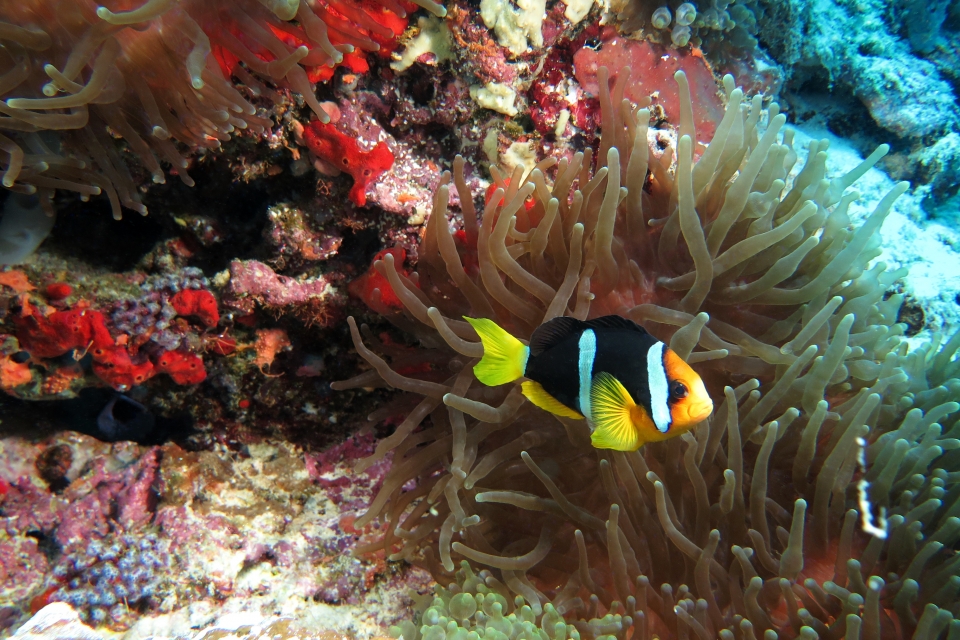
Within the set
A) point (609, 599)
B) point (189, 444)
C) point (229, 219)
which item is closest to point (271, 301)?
point (229, 219)

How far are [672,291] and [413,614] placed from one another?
178 centimetres

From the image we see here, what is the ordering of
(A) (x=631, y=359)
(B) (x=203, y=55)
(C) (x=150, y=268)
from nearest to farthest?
(A) (x=631, y=359) → (B) (x=203, y=55) → (C) (x=150, y=268)

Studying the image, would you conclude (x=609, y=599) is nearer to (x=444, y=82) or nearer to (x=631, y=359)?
(x=631, y=359)

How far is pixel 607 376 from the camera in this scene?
4.94 ft

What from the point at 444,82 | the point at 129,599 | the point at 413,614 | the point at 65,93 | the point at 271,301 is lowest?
the point at 129,599

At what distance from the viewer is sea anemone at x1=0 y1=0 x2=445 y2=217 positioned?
1765 mm

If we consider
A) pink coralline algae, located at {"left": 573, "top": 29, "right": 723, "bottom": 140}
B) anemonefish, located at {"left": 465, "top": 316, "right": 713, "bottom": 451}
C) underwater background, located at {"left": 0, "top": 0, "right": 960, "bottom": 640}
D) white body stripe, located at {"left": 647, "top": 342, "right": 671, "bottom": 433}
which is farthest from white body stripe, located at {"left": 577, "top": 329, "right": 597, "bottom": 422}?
pink coralline algae, located at {"left": 573, "top": 29, "right": 723, "bottom": 140}

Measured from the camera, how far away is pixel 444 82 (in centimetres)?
247

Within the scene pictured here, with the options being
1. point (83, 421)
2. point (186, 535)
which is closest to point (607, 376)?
point (186, 535)

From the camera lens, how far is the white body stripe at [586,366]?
153cm

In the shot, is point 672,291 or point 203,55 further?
point 672,291

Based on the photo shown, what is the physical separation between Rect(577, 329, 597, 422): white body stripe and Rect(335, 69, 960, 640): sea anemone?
0.41 metres

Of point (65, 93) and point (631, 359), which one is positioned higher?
point (631, 359)

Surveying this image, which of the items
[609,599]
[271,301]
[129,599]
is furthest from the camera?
[271,301]
